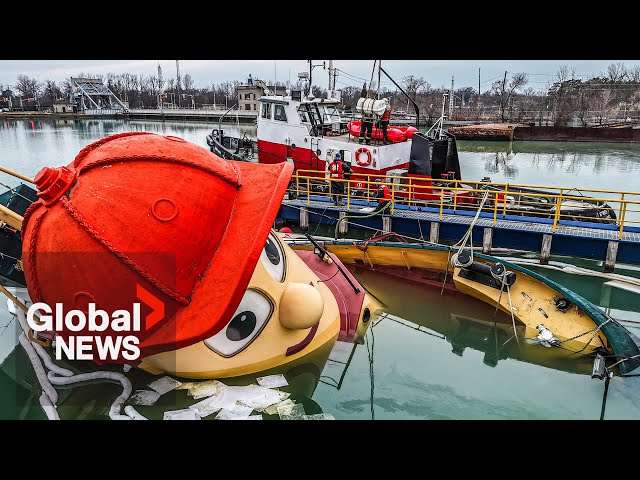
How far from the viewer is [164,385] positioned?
6.20m

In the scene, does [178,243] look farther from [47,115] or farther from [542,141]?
[47,115]

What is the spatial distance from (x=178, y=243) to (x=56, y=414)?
3283mm

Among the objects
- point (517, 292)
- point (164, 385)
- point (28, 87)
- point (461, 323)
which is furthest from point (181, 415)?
point (28, 87)

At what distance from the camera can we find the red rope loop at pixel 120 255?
4273 mm

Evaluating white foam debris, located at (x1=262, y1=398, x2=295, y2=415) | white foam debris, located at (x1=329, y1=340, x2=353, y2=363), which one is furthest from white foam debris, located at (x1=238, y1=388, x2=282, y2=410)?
white foam debris, located at (x1=329, y1=340, x2=353, y2=363)

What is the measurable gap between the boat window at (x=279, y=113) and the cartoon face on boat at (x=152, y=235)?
12.7 meters

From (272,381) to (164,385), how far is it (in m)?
1.43

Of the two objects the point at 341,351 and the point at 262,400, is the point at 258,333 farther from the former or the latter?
the point at 341,351

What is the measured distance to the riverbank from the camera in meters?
42.2

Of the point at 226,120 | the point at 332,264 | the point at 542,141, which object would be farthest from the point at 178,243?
the point at 226,120

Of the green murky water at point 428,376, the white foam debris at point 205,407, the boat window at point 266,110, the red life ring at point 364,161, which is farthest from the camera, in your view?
the boat window at point 266,110

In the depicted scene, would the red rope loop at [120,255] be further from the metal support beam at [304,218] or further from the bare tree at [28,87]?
the bare tree at [28,87]

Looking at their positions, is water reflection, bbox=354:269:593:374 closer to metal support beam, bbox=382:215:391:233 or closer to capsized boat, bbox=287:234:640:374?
capsized boat, bbox=287:234:640:374

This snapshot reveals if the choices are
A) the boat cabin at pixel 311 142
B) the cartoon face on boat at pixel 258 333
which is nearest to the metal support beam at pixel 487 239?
the boat cabin at pixel 311 142
